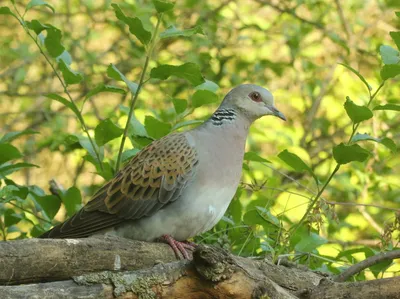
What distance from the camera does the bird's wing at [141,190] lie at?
11.1 feet

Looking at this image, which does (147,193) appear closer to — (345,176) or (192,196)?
(192,196)

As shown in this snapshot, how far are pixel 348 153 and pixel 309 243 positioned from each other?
579mm

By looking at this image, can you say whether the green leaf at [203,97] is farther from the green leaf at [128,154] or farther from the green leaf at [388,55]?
the green leaf at [388,55]

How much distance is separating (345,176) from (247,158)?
1.59 m

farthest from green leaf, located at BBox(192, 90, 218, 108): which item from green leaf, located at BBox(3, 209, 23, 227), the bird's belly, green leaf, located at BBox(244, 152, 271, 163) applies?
green leaf, located at BBox(3, 209, 23, 227)

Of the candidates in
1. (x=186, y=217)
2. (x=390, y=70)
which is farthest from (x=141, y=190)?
(x=390, y=70)

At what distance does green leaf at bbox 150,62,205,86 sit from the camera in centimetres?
326

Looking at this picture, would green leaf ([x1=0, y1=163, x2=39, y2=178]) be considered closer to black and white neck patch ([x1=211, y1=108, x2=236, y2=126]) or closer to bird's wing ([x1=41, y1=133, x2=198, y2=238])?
bird's wing ([x1=41, y1=133, x2=198, y2=238])

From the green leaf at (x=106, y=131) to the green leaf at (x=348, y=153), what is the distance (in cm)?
102

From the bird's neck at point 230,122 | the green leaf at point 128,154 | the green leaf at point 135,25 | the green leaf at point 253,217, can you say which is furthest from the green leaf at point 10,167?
the green leaf at point 253,217

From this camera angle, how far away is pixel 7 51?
20.7 feet

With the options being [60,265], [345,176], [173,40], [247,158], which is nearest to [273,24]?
[173,40]

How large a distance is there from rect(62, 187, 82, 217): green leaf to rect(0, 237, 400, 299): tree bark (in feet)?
3.11

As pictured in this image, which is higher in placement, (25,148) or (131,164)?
(131,164)
